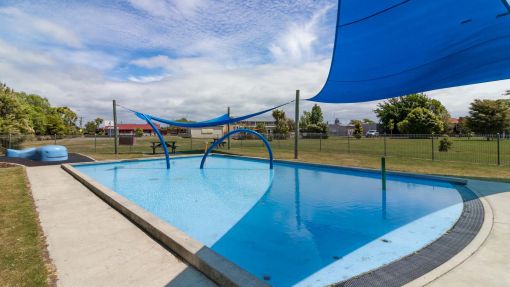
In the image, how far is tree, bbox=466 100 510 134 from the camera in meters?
43.1

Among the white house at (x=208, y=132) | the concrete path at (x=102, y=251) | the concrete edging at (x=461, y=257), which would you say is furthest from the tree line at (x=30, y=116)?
the white house at (x=208, y=132)

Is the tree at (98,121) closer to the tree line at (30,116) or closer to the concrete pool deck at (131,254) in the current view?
the tree line at (30,116)

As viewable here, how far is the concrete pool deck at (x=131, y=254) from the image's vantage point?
304 cm

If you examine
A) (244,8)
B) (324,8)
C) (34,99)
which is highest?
(34,99)

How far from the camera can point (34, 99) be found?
7362 centimetres

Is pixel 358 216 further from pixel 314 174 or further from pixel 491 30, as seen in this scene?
pixel 314 174

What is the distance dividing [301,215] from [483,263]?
3.42 metres

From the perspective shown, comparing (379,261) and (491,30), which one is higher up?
(491,30)

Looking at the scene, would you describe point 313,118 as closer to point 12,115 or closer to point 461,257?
point 12,115

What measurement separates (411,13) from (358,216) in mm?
4032

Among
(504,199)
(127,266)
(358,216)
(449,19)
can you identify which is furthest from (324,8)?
(504,199)

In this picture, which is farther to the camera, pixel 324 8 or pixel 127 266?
pixel 324 8

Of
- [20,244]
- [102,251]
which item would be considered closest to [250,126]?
[20,244]

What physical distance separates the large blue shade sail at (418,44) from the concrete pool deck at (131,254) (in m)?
2.84
